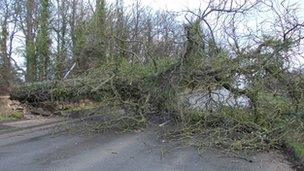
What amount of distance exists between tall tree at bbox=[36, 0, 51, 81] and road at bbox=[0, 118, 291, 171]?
12815mm

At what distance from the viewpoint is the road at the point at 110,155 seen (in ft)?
22.9

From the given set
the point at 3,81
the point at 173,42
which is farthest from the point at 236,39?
the point at 3,81

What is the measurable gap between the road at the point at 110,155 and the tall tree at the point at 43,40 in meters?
12.8

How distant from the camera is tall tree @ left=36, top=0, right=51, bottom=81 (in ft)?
74.4

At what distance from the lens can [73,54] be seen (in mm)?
21000

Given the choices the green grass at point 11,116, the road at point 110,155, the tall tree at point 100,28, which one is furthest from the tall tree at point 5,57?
the road at point 110,155

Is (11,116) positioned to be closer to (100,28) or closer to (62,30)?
(100,28)

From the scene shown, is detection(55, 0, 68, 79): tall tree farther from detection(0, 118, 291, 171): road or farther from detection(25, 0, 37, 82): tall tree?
detection(0, 118, 291, 171): road

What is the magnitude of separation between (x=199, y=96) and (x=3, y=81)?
778 cm

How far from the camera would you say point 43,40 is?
23000mm

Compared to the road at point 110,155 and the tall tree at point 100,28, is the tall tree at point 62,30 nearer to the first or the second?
the tall tree at point 100,28

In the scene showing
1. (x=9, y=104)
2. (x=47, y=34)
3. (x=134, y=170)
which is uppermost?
(x=47, y=34)

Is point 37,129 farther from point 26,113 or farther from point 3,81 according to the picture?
point 3,81

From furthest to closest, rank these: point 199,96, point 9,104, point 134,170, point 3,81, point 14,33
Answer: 1. point 14,33
2. point 3,81
3. point 9,104
4. point 199,96
5. point 134,170
